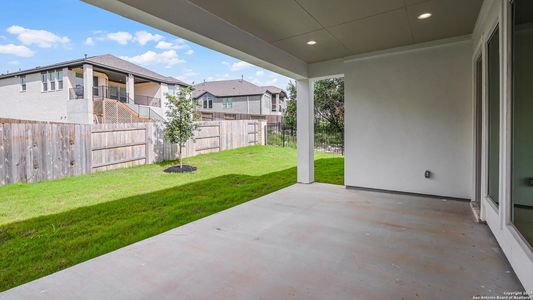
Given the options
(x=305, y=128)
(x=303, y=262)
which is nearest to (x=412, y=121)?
(x=305, y=128)

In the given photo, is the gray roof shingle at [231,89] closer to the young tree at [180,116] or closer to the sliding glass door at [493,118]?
the young tree at [180,116]

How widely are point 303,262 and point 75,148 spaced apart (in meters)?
6.27

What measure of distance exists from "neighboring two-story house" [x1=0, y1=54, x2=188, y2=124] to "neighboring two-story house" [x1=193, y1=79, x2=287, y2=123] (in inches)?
269

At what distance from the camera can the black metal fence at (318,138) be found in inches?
416

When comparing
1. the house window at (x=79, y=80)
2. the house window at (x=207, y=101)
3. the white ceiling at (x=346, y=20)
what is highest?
the house window at (x=207, y=101)

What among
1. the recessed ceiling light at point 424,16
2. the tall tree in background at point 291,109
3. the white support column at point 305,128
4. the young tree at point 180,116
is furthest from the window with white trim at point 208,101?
the recessed ceiling light at point 424,16

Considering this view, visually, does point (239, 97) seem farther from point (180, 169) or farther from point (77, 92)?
point (180, 169)

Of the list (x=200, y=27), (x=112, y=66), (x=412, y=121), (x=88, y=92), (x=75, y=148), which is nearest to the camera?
(x=200, y=27)

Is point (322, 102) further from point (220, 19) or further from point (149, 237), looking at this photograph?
point (149, 237)

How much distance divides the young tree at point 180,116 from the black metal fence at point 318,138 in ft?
17.7

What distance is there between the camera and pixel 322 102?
10648mm

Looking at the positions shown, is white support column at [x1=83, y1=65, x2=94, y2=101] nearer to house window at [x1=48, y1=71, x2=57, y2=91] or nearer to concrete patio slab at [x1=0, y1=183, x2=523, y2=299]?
house window at [x1=48, y1=71, x2=57, y2=91]

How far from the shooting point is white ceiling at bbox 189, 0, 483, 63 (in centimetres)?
293

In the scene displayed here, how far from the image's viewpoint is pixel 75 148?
630cm
